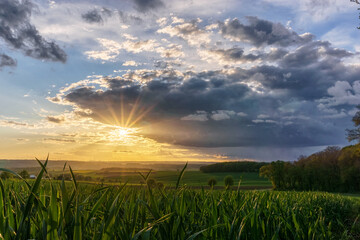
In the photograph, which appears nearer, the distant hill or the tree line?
the tree line

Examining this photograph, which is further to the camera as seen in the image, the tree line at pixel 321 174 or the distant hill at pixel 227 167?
the distant hill at pixel 227 167

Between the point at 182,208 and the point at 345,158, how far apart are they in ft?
236

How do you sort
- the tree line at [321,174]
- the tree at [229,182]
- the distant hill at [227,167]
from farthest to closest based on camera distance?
the distant hill at [227,167], the tree line at [321,174], the tree at [229,182]

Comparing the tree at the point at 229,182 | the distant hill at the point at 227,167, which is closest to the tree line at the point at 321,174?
the tree at the point at 229,182

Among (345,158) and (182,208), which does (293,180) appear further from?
(182,208)

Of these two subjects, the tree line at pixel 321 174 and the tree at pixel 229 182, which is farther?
the tree line at pixel 321 174

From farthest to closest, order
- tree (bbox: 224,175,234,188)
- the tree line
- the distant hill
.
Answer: the distant hill → the tree line → tree (bbox: 224,175,234,188)

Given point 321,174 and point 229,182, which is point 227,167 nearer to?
point 321,174

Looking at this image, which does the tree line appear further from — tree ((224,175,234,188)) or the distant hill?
the distant hill

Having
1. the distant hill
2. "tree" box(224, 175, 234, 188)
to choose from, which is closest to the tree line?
"tree" box(224, 175, 234, 188)

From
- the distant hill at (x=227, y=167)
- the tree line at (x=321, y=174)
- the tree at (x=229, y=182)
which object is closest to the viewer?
the tree at (x=229, y=182)

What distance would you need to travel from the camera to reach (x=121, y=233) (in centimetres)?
212

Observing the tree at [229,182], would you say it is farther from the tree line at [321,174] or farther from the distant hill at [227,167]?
the distant hill at [227,167]

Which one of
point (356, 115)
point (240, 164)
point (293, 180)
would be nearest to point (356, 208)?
point (356, 115)
